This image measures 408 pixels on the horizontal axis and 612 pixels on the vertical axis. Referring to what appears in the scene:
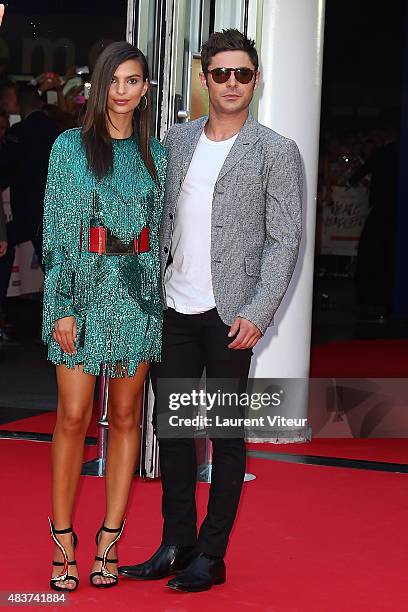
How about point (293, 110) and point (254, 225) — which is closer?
point (254, 225)

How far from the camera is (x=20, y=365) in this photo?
30.7 ft

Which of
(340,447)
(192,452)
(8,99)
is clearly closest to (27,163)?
(8,99)

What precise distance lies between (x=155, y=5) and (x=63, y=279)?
1980 millimetres

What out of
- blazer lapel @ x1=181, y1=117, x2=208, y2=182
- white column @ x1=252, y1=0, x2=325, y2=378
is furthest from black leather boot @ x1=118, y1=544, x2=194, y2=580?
white column @ x1=252, y1=0, x2=325, y2=378

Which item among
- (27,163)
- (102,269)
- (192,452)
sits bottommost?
(192,452)

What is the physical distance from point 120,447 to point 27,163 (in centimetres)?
589

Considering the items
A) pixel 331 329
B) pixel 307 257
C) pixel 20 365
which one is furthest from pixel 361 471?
pixel 331 329

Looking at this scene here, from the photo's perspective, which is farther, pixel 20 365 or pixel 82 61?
pixel 82 61

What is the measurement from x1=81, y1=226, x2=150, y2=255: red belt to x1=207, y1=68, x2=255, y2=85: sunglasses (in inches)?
20.3

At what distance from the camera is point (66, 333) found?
3781mm

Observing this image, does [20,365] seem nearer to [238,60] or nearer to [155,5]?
[155,5]

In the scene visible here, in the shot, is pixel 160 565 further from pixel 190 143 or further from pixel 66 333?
pixel 190 143

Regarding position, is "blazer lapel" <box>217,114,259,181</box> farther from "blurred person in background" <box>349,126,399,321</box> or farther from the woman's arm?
"blurred person in background" <box>349,126,399,321</box>

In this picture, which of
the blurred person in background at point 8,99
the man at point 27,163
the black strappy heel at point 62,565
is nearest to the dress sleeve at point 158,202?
the black strappy heel at point 62,565
